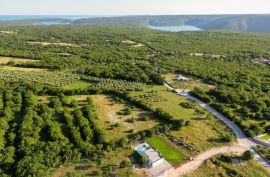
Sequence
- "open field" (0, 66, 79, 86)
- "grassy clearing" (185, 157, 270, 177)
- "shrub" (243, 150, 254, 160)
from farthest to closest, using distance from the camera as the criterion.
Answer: "open field" (0, 66, 79, 86), "shrub" (243, 150, 254, 160), "grassy clearing" (185, 157, 270, 177)

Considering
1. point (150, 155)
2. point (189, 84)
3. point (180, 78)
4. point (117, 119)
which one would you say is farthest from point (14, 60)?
point (150, 155)

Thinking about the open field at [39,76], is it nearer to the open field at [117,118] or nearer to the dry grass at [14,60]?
the dry grass at [14,60]

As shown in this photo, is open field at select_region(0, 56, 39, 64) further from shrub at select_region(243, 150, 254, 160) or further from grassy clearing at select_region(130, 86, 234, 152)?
shrub at select_region(243, 150, 254, 160)

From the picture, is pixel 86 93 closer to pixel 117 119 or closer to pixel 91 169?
pixel 117 119

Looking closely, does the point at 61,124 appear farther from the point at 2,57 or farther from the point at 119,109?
the point at 2,57

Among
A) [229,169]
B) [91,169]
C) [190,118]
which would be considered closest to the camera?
[91,169]

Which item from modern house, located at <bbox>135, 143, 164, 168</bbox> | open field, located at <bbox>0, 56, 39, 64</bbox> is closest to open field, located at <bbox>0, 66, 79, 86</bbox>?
open field, located at <bbox>0, 56, 39, 64</bbox>
